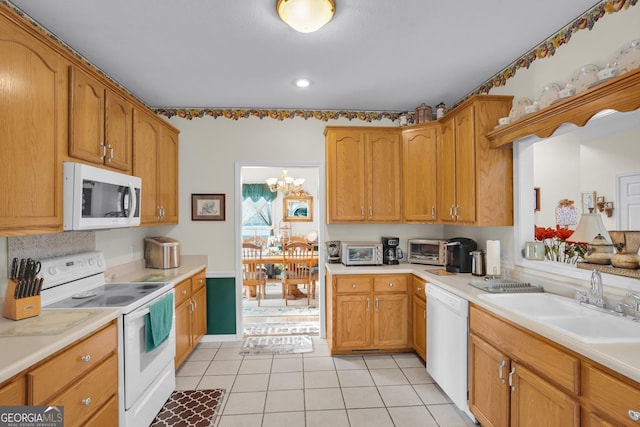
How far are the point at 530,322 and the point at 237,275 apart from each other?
277 centimetres

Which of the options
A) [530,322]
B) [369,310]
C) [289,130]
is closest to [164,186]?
[289,130]

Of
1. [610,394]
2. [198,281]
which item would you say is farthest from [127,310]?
[610,394]

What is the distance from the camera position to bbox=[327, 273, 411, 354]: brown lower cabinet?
119 inches

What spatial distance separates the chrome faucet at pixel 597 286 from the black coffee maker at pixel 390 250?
1721 mm

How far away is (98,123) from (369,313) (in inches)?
104

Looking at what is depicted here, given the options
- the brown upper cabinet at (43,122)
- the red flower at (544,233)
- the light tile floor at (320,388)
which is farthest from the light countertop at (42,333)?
the red flower at (544,233)

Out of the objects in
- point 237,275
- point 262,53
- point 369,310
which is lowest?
point 369,310

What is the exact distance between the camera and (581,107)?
1703 mm

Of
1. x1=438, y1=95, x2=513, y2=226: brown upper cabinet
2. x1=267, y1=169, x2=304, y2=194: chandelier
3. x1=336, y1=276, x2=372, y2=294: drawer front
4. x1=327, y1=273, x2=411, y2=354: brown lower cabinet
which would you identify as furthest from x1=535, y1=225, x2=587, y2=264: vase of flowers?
x1=267, y1=169, x2=304, y2=194: chandelier

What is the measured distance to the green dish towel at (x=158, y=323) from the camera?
2.04m

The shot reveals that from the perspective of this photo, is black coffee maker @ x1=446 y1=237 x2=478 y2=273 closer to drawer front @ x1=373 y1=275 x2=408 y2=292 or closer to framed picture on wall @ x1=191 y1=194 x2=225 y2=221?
drawer front @ x1=373 y1=275 x2=408 y2=292

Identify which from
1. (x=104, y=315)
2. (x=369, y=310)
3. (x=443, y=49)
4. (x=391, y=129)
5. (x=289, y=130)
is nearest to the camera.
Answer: (x=104, y=315)

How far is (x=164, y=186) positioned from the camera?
3098 mm

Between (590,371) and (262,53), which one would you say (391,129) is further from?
(590,371)
